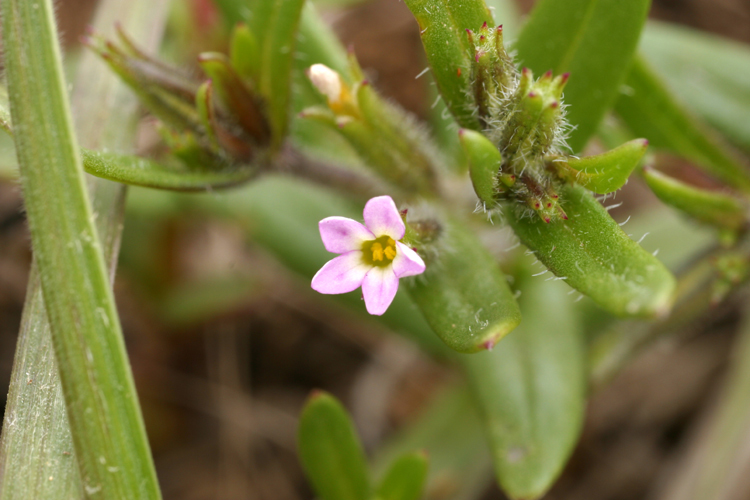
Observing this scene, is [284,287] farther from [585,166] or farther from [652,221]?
[585,166]

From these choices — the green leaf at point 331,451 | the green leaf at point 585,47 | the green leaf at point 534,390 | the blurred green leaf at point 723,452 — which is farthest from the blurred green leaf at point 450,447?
the green leaf at point 585,47

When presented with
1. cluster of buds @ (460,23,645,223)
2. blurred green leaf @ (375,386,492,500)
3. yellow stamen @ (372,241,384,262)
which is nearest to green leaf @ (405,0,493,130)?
cluster of buds @ (460,23,645,223)

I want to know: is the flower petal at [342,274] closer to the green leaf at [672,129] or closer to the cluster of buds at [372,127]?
the cluster of buds at [372,127]

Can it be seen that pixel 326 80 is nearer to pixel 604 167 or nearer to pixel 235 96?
pixel 235 96

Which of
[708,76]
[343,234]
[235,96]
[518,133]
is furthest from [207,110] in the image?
[708,76]

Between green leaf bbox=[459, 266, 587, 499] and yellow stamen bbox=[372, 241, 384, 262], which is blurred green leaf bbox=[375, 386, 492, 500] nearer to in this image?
green leaf bbox=[459, 266, 587, 499]

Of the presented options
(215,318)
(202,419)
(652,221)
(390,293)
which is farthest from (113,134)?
(652,221)
